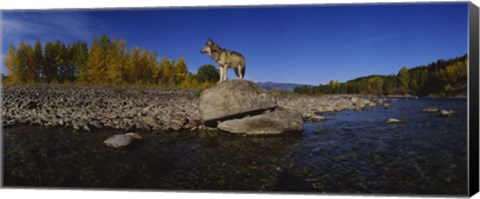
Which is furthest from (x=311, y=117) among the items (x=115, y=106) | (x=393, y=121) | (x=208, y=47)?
(x=115, y=106)

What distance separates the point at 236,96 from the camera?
22.2 ft

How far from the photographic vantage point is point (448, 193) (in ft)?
15.2

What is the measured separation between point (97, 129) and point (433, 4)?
21.0ft

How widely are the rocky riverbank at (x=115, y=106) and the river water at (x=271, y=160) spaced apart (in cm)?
42

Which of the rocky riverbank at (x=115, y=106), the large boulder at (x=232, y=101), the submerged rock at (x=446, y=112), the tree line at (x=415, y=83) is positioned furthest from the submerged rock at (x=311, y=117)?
the submerged rock at (x=446, y=112)

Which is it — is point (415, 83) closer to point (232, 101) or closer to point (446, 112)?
point (446, 112)

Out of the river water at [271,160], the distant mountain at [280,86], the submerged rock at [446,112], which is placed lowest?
the river water at [271,160]

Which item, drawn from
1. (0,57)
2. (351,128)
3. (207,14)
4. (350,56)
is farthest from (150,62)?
(351,128)

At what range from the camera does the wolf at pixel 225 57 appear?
572 cm

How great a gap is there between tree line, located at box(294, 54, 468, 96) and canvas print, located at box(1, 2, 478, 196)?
2cm

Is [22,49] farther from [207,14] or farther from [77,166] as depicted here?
[207,14]

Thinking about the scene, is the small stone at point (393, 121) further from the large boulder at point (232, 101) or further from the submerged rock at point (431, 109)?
the large boulder at point (232, 101)

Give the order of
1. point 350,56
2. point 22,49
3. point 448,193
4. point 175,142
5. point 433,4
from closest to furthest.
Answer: point 448,193 < point 433,4 < point 350,56 < point 22,49 < point 175,142

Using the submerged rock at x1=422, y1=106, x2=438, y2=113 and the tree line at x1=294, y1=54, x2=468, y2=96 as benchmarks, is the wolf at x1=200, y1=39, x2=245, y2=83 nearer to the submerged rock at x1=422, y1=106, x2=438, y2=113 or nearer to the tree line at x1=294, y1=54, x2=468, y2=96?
the tree line at x1=294, y1=54, x2=468, y2=96
